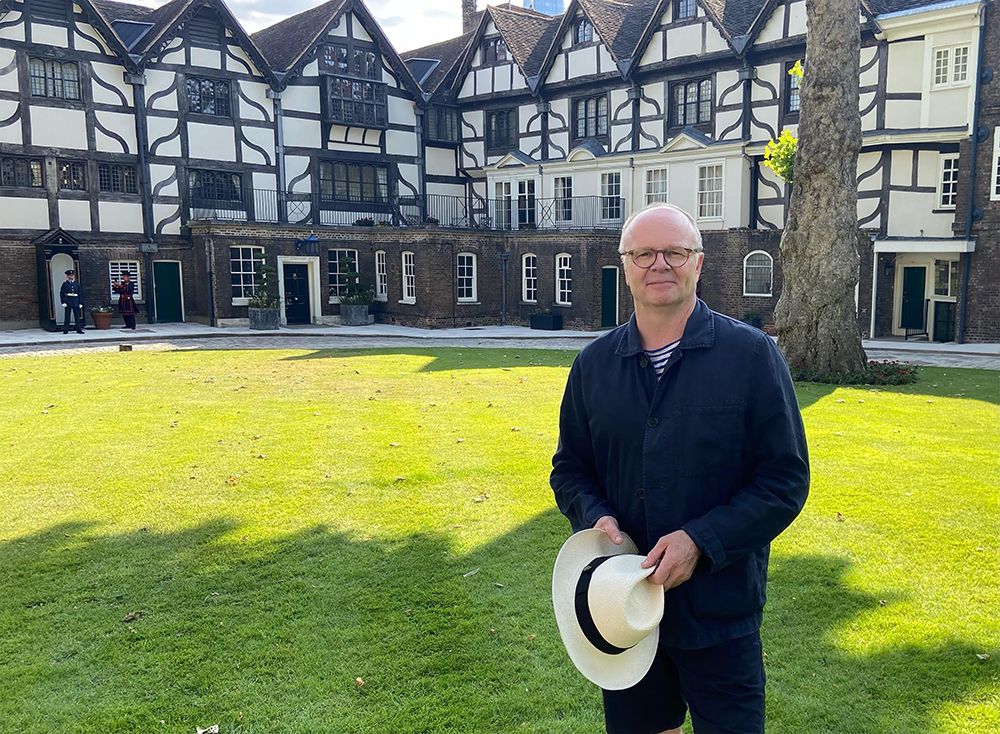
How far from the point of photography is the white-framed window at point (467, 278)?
3056 centimetres

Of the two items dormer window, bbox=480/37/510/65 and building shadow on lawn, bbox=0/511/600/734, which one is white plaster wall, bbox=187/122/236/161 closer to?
dormer window, bbox=480/37/510/65

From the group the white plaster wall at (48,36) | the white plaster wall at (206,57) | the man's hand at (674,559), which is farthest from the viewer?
the white plaster wall at (206,57)

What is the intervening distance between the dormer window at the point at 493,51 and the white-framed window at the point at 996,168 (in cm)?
1711

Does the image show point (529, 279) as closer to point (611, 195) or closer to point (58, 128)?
point (611, 195)

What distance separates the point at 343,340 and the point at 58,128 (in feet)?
36.5

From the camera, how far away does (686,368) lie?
9.68 ft

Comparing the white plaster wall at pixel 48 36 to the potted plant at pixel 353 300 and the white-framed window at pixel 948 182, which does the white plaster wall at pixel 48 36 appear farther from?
Answer: the white-framed window at pixel 948 182

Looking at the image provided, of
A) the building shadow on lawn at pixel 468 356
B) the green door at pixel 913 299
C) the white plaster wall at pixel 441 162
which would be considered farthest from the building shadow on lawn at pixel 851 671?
the white plaster wall at pixel 441 162

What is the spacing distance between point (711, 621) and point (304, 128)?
30.3m

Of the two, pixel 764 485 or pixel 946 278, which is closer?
pixel 764 485

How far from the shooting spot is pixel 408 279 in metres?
30.7

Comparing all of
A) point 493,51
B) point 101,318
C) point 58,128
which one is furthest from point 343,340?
point 493,51

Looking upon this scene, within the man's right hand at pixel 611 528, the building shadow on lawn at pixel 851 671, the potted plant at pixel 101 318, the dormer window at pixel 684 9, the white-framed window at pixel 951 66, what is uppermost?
the dormer window at pixel 684 9

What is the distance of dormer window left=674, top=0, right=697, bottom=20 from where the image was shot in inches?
1077
